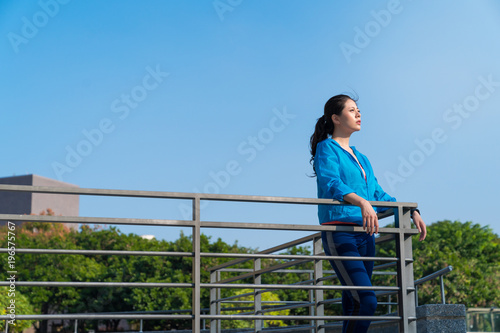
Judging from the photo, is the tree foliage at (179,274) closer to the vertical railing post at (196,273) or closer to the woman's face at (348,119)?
the woman's face at (348,119)

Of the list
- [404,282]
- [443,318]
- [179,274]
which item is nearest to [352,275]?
[404,282]

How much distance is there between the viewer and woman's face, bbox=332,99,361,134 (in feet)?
14.1

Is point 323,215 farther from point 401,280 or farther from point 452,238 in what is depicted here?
point 452,238

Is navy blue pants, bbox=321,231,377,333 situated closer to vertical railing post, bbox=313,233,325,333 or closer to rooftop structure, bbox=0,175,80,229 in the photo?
vertical railing post, bbox=313,233,325,333

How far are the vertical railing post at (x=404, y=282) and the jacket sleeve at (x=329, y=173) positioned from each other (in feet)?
1.34

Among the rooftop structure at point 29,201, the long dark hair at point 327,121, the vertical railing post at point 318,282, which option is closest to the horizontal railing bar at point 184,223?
the long dark hair at point 327,121

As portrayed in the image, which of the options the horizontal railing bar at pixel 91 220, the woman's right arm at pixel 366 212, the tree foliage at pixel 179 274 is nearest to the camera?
the horizontal railing bar at pixel 91 220

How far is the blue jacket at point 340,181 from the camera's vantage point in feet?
13.0

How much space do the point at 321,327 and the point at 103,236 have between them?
86.7 feet

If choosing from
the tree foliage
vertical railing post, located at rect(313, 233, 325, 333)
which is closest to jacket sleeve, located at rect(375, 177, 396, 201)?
vertical railing post, located at rect(313, 233, 325, 333)

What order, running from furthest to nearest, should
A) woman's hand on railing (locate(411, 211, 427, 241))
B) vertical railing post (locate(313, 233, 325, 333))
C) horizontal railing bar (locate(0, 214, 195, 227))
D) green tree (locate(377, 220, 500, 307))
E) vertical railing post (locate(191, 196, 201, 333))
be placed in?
green tree (locate(377, 220, 500, 307)), vertical railing post (locate(313, 233, 325, 333)), woman's hand on railing (locate(411, 211, 427, 241)), vertical railing post (locate(191, 196, 201, 333)), horizontal railing bar (locate(0, 214, 195, 227))

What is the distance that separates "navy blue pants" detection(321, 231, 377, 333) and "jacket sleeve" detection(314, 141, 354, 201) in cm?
26

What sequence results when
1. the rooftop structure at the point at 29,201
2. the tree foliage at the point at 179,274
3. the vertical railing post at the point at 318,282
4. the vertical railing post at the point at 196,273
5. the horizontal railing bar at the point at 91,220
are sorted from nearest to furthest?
1. the horizontal railing bar at the point at 91,220
2. the vertical railing post at the point at 196,273
3. the vertical railing post at the point at 318,282
4. the tree foliage at the point at 179,274
5. the rooftop structure at the point at 29,201

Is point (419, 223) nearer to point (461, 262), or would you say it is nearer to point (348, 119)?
point (348, 119)
